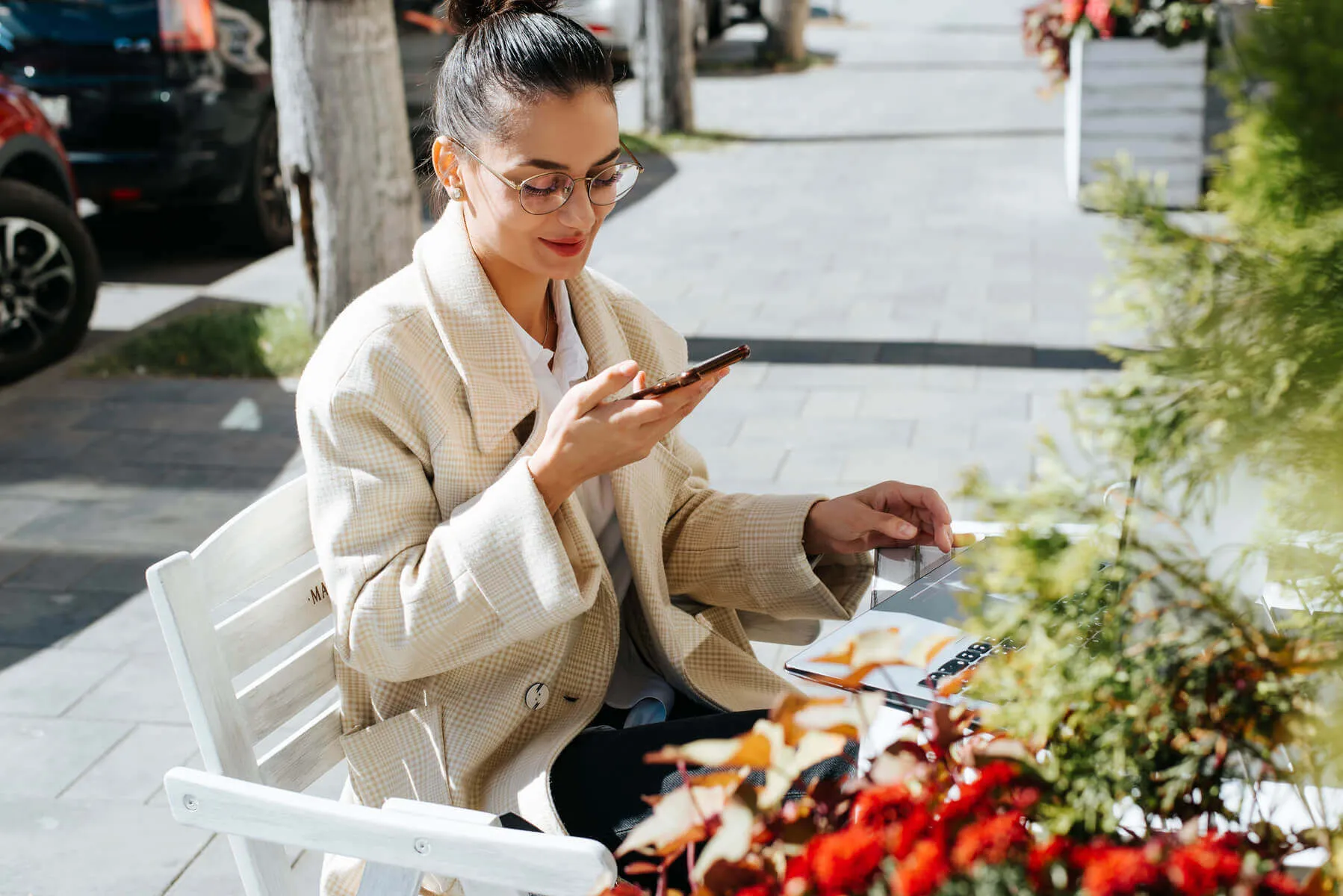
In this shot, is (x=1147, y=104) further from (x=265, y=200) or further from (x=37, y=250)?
(x=37, y=250)

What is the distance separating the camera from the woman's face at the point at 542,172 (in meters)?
1.90

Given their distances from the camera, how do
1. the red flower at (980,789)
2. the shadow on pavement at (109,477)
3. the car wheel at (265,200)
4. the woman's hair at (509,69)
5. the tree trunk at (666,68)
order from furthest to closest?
the tree trunk at (666,68), the car wheel at (265,200), the shadow on pavement at (109,477), the woman's hair at (509,69), the red flower at (980,789)

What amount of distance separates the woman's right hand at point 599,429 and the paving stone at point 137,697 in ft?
6.93

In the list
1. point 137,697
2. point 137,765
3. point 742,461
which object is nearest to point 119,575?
point 137,697

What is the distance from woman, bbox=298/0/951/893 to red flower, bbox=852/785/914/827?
716 mm

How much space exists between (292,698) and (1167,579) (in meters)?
1.24

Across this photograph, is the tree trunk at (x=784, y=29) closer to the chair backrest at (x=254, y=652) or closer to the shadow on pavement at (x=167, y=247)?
the shadow on pavement at (x=167, y=247)

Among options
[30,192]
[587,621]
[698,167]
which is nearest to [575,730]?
[587,621]

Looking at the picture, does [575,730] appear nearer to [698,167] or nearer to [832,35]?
[698,167]

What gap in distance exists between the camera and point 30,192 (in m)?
6.03

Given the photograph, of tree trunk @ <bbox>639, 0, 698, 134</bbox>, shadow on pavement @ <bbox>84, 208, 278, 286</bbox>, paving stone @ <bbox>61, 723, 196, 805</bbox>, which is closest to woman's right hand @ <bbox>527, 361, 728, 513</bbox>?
paving stone @ <bbox>61, 723, 196, 805</bbox>

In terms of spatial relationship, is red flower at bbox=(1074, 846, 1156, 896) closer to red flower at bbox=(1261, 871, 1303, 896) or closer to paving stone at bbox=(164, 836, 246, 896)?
red flower at bbox=(1261, 871, 1303, 896)

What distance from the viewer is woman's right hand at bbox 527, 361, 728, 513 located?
1673mm

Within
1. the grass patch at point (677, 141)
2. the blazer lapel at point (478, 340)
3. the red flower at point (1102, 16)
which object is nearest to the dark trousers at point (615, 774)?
the blazer lapel at point (478, 340)
